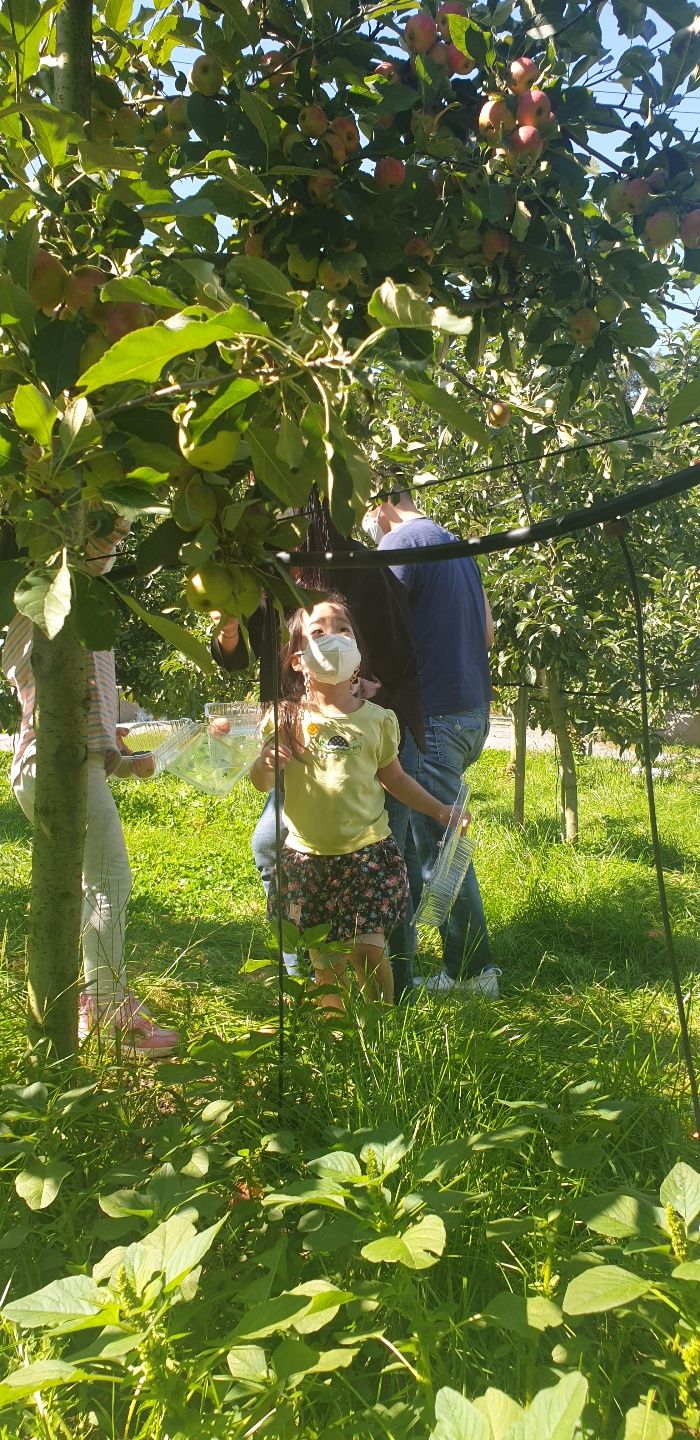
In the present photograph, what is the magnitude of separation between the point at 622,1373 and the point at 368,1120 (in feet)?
1.84

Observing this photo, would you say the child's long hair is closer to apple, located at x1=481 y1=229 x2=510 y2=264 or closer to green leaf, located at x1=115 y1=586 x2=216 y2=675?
apple, located at x1=481 y1=229 x2=510 y2=264

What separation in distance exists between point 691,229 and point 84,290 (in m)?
0.88

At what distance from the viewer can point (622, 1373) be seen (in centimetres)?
107

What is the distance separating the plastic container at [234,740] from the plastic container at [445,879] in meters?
0.61

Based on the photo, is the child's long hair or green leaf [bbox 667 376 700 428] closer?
green leaf [bbox 667 376 700 428]

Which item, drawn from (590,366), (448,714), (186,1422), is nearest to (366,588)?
(448,714)

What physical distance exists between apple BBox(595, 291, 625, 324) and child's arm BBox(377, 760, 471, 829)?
136cm

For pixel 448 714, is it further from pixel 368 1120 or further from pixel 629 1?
pixel 629 1

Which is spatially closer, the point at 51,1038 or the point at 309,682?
the point at 51,1038

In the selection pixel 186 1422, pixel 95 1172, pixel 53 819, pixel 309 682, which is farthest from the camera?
pixel 309 682

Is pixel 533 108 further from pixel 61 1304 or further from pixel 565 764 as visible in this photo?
pixel 565 764

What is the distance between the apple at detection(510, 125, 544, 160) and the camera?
4.31 feet

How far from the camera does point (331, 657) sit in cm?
241

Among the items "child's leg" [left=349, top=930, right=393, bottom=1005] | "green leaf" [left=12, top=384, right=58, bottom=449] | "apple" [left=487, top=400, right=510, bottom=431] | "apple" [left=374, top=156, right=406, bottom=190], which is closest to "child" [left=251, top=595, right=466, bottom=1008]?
"child's leg" [left=349, top=930, right=393, bottom=1005]
